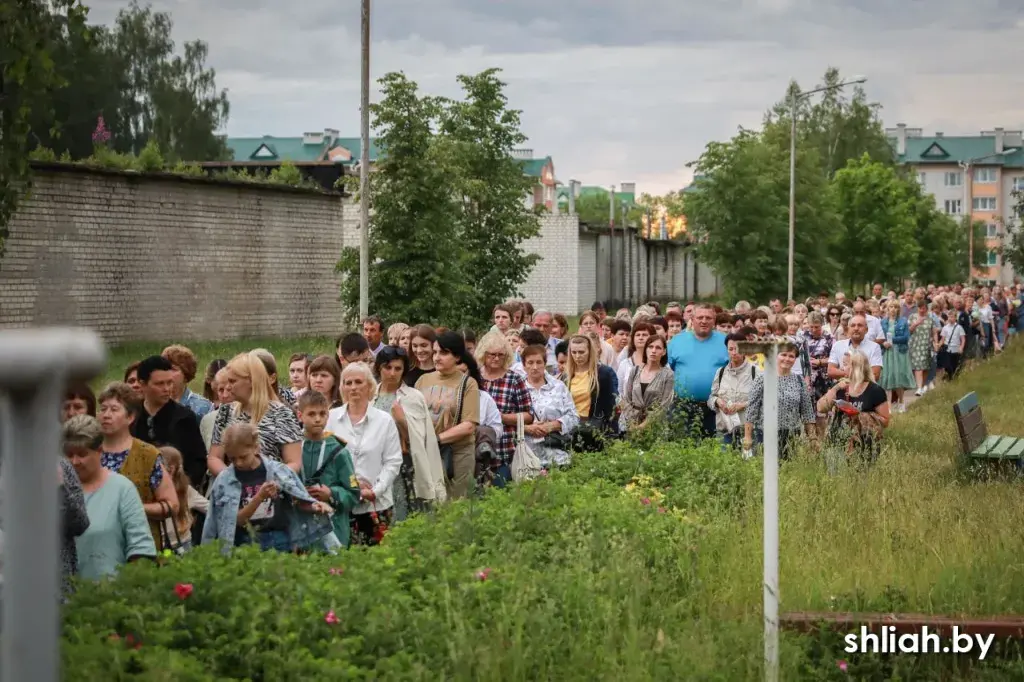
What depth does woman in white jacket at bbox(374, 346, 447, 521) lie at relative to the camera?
1001 centimetres

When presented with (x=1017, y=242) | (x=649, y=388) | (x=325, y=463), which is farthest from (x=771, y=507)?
(x=1017, y=242)

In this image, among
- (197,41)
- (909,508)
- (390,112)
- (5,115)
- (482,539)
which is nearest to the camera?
(482,539)

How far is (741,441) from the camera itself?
13.6 m

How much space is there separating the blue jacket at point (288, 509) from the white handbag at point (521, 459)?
3.39 meters

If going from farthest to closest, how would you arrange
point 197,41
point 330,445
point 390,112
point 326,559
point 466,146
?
1. point 197,41
2. point 466,146
3. point 390,112
4. point 330,445
5. point 326,559

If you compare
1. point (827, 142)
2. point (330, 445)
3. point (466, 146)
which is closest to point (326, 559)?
point (330, 445)

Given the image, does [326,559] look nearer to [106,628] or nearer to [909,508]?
[106,628]

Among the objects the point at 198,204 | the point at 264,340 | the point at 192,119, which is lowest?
the point at 264,340

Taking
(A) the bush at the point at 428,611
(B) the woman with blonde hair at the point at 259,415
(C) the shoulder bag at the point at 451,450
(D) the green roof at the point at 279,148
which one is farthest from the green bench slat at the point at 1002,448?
(D) the green roof at the point at 279,148

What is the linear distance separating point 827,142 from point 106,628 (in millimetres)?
95564

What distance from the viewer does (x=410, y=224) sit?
80.1 feet

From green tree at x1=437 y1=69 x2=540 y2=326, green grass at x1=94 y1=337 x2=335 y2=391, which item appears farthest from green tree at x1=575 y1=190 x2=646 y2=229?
green grass at x1=94 y1=337 x2=335 y2=391

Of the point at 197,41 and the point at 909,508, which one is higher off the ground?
the point at 197,41

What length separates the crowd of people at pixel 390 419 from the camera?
7.56 metres
